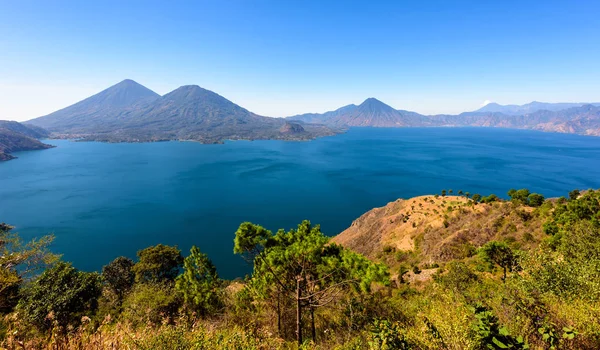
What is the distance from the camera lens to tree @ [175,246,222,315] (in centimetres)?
1642

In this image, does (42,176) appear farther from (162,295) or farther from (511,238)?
(511,238)

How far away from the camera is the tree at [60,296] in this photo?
52.1 feet

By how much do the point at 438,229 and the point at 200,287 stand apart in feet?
123

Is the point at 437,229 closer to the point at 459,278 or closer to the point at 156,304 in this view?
the point at 459,278

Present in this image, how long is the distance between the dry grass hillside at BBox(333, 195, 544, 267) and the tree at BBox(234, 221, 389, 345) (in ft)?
91.3

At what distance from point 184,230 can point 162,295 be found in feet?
152

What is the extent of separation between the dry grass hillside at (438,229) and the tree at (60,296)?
35120 millimetres

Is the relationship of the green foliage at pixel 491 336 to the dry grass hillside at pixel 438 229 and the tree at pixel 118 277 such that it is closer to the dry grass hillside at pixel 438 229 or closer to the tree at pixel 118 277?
the dry grass hillside at pixel 438 229

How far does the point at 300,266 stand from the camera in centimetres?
1197

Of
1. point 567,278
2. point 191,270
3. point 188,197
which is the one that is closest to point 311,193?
point 188,197

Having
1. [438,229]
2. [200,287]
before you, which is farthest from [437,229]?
[200,287]

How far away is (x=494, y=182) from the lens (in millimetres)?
97062

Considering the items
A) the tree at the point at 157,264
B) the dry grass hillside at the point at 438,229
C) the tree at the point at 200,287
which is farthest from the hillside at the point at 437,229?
the tree at the point at 157,264

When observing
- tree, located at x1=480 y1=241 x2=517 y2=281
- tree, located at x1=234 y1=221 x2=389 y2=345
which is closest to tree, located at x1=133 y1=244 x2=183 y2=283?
tree, located at x1=234 y1=221 x2=389 y2=345
